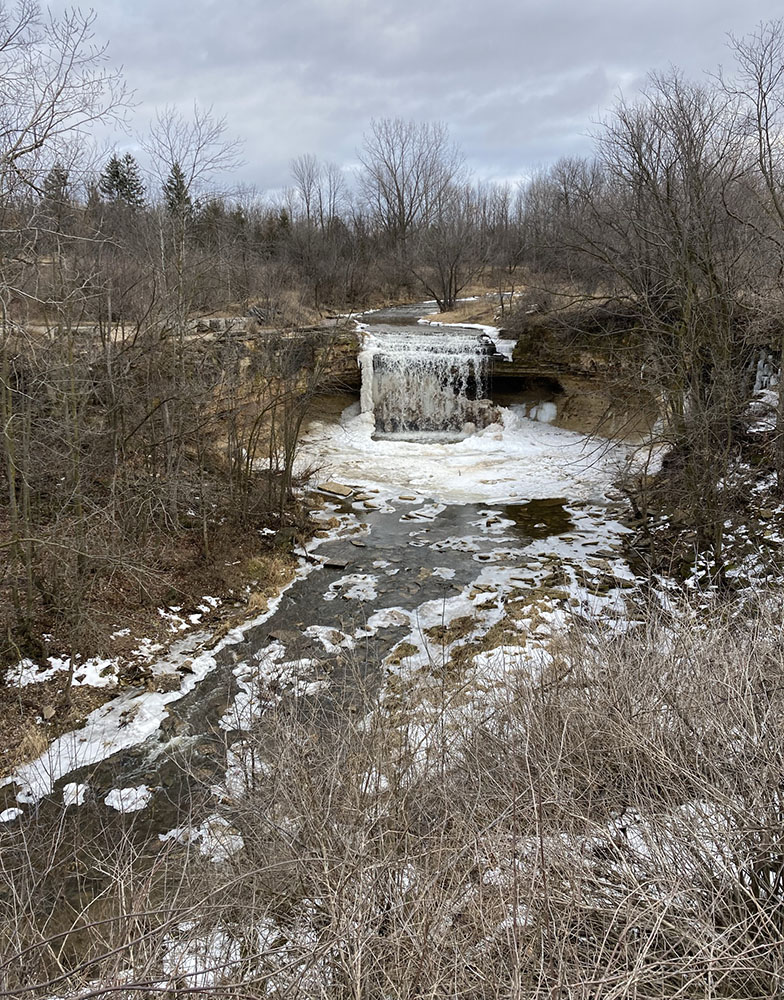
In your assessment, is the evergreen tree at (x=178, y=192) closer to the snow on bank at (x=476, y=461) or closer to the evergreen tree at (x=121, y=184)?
the evergreen tree at (x=121, y=184)

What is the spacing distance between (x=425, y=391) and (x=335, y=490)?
5653mm

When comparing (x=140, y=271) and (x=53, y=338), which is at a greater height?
(x=140, y=271)

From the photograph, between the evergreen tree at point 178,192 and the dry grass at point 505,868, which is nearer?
the dry grass at point 505,868

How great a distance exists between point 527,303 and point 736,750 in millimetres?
17780

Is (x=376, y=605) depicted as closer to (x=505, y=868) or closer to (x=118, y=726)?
(x=118, y=726)

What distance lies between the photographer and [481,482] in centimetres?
1433

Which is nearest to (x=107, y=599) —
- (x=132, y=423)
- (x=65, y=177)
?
(x=132, y=423)

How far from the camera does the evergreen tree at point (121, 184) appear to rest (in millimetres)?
9528

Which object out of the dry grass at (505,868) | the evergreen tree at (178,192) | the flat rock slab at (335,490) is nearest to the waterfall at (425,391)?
the flat rock slab at (335,490)

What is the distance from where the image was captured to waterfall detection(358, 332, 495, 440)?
18.1 meters

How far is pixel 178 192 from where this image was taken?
34.1 feet

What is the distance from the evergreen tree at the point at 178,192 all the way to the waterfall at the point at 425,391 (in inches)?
318

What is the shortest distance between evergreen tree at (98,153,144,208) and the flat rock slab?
21.3 ft

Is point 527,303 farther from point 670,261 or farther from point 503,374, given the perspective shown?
point 670,261
